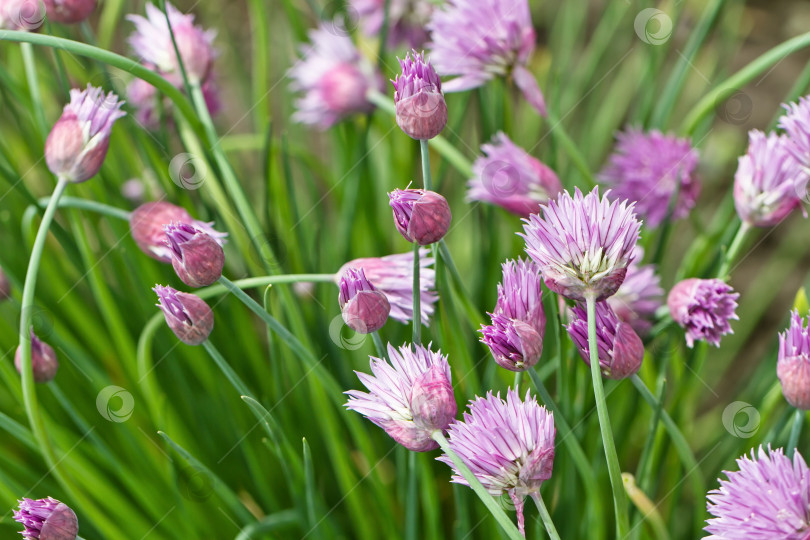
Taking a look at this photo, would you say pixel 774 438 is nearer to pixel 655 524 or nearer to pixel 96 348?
pixel 655 524

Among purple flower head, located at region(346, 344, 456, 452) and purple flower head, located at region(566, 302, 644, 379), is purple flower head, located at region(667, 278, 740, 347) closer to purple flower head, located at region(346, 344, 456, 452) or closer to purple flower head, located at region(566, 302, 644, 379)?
purple flower head, located at region(566, 302, 644, 379)

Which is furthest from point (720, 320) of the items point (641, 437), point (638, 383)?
point (641, 437)

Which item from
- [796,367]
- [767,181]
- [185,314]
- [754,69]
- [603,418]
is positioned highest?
[754,69]

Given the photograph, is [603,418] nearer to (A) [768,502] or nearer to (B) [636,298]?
(A) [768,502]

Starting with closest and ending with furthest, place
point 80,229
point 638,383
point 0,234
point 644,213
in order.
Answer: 1. point 638,383
2. point 80,229
3. point 644,213
4. point 0,234

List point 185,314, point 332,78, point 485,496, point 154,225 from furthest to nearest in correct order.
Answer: point 332,78
point 154,225
point 185,314
point 485,496

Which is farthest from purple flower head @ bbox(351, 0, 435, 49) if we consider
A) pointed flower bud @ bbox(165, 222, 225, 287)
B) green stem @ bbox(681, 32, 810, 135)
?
pointed flower bud @ bbox(165, 222, 225, 287)

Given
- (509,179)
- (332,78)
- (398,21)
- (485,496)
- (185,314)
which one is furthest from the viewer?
(398,21)

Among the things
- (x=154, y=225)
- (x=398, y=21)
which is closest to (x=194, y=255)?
(x=154, y=225)

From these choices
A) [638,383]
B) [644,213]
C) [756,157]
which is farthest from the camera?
[644,213]
